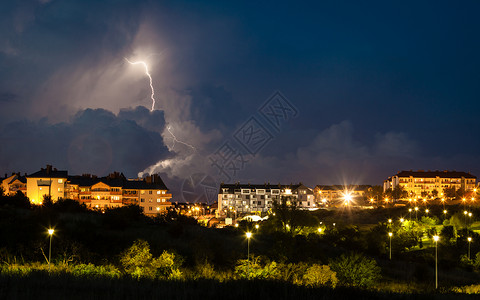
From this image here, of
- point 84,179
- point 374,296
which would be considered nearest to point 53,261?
point 374,296

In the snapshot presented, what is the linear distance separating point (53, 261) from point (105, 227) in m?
11.7

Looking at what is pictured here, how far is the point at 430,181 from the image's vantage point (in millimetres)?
121750

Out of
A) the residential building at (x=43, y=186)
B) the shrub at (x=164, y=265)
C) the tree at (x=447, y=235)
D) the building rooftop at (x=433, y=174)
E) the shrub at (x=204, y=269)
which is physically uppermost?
the building rooftop at (x=433, y=174)

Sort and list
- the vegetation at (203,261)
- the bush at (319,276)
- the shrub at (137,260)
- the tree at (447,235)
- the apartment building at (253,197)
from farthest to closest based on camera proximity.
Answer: the apartment building at (253,197)
the tree at (447,235)
the bush at (319,276)
the shrub at (137,260)
the vegetation at (203,261)

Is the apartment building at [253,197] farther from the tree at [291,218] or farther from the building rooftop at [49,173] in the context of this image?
the tree at [291,218]

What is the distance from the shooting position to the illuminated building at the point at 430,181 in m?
121

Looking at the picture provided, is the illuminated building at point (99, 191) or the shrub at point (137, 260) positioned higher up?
the illuminated building at point (99, 191)

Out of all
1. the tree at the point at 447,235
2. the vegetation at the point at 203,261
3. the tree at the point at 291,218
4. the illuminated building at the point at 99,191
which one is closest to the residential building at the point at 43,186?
the illuminated building at the point at 99,191

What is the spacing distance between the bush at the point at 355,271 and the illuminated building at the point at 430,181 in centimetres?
10463

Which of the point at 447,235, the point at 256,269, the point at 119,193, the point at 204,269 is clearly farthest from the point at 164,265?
the point at 119,193

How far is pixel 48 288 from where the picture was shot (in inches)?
370

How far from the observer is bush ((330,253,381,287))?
22.9m

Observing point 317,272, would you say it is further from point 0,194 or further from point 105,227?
point 0,194

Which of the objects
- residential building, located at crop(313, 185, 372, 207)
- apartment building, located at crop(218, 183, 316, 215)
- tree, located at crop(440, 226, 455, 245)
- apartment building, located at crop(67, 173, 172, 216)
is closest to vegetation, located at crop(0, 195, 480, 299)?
tree, located at crop(440, 226, 455, 245)
